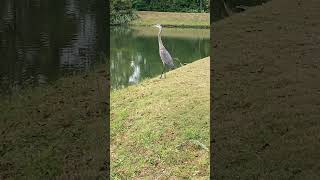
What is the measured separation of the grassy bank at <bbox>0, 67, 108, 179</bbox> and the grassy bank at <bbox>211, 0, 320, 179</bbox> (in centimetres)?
215

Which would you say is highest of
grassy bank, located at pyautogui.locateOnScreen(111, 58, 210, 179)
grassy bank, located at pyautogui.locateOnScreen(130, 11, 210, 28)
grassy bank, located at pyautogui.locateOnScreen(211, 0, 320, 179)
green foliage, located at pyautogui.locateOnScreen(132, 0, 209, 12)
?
grassy bank, located at pyautogui.locateOnScreen(211, 0, 320, 179)

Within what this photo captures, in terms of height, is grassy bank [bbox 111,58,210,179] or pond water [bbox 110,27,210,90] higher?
grassy bank [bbox 111,58,210,179]

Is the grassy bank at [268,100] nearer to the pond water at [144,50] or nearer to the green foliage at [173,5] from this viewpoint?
the pond water at [144,50]

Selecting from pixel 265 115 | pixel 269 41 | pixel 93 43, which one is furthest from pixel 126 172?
pixel 93 43

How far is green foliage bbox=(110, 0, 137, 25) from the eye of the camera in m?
42.5

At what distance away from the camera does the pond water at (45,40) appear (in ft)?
57.0

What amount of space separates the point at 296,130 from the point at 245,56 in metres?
5.57

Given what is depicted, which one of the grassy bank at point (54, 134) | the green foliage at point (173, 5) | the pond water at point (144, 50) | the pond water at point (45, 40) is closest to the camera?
the grassy bank at point (54, 134)

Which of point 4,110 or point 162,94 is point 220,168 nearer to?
point 162,94

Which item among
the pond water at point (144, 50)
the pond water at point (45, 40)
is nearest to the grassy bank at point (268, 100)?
the pond water at point (144, 50)

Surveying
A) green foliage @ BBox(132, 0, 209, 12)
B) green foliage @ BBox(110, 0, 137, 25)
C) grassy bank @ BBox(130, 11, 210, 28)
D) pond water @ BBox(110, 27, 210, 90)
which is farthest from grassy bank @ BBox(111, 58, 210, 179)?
green foliage @ BBox(132, 0, 209, 12)

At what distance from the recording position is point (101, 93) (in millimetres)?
12562

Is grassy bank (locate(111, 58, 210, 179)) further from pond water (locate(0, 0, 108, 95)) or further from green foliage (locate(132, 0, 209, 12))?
green foliage (locate(132, 0, 209, 12))

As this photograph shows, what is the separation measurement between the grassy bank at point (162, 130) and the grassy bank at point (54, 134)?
317 millimetres
